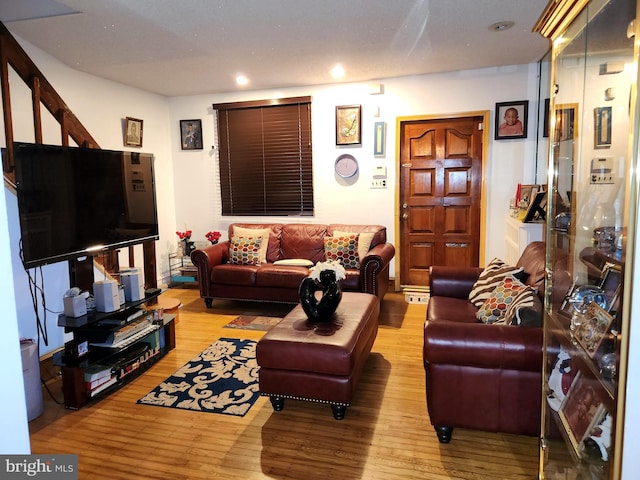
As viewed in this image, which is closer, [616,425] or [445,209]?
[616,425]

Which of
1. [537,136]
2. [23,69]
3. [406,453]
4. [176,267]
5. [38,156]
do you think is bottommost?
[406,453]

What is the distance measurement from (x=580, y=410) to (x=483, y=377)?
1.99ft

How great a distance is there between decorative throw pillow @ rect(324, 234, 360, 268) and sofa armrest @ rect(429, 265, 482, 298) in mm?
1222

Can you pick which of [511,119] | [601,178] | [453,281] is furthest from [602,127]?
[511,119]

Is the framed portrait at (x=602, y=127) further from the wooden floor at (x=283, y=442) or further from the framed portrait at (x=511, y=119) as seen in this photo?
the framed portrait at (x=511, y=119)

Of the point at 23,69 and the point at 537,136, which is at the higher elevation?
the point at 23,69

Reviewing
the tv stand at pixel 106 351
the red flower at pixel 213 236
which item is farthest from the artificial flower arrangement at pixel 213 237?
the tv stand at pixel 106 351

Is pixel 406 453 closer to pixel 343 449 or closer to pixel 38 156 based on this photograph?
pixel 343 449

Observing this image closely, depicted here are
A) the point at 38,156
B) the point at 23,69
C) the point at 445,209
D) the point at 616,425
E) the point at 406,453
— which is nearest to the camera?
the point at 616,425

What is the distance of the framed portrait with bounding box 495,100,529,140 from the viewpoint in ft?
14.8

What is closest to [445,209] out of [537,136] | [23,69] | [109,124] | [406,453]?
[537,136]

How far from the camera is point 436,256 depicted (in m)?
4.99

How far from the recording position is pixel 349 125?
5004mm

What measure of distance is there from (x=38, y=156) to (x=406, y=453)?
9.00 ft
